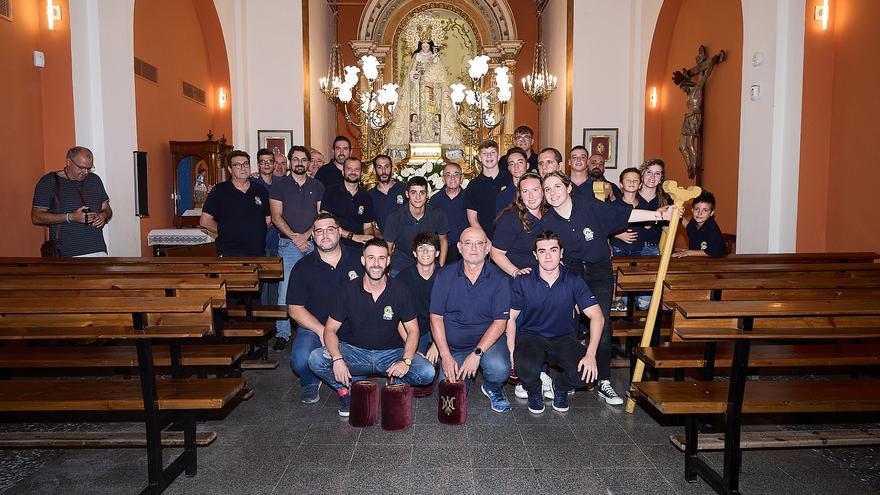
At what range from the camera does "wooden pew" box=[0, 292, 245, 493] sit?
2.57m

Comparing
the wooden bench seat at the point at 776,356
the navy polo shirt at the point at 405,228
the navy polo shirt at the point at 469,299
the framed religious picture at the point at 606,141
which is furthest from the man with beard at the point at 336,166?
the framed religious picture at the point at 606,141

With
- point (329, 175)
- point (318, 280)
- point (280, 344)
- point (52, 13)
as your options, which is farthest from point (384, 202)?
point (52, 13)

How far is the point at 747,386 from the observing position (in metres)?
2.88

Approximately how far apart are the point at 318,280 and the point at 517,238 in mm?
1408

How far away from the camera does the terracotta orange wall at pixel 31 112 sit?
5.88 m

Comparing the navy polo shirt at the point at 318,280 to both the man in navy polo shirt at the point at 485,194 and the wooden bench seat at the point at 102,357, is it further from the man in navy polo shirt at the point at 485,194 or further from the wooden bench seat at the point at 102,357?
the man in navy polo shirt at the point at 485,194

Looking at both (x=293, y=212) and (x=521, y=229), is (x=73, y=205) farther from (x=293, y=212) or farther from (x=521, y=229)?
(x=521, y=229)

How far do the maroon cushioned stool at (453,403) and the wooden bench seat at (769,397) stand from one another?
3.56 ft

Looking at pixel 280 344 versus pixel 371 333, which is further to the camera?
pixel 280 344

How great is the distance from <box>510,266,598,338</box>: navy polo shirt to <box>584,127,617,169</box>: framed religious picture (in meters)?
6.68

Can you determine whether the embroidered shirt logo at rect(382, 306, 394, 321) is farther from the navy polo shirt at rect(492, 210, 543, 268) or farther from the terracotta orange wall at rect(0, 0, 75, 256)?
the terracotta orange wall at rect(0, 0, 75, 256)

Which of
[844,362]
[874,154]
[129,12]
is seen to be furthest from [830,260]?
[129,12]

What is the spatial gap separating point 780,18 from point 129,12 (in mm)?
7136

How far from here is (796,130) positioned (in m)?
6.10
